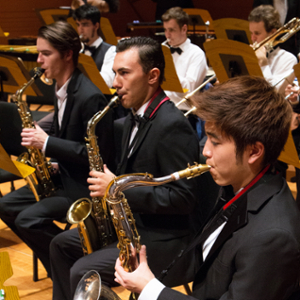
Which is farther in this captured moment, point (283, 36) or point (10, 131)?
point (283, 36)

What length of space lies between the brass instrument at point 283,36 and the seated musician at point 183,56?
2.65 ft

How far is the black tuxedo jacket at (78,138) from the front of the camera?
2.57 meters

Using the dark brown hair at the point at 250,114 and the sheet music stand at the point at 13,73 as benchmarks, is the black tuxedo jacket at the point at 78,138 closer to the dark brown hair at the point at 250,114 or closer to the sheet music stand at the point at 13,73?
the sheet music stand at the point at 13,73

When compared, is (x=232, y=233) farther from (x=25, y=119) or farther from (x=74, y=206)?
(x=25, y=119)

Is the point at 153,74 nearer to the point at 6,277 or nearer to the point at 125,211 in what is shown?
the point at 125,211

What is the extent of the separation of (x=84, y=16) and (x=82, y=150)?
3.02 meters

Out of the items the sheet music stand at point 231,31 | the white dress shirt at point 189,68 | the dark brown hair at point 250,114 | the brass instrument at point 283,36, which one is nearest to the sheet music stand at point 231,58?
the brass instrument at point 283,36

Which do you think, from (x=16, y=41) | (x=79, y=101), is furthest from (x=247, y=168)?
(x=16, y=41)

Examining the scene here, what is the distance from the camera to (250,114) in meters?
1.26

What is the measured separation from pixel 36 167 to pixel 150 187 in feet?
4.07

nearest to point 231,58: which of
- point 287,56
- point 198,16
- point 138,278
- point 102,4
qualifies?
point 287,56

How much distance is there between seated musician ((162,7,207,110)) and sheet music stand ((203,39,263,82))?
1212mm

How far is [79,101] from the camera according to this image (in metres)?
2.66

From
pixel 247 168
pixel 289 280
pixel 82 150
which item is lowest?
pixel 289 280
